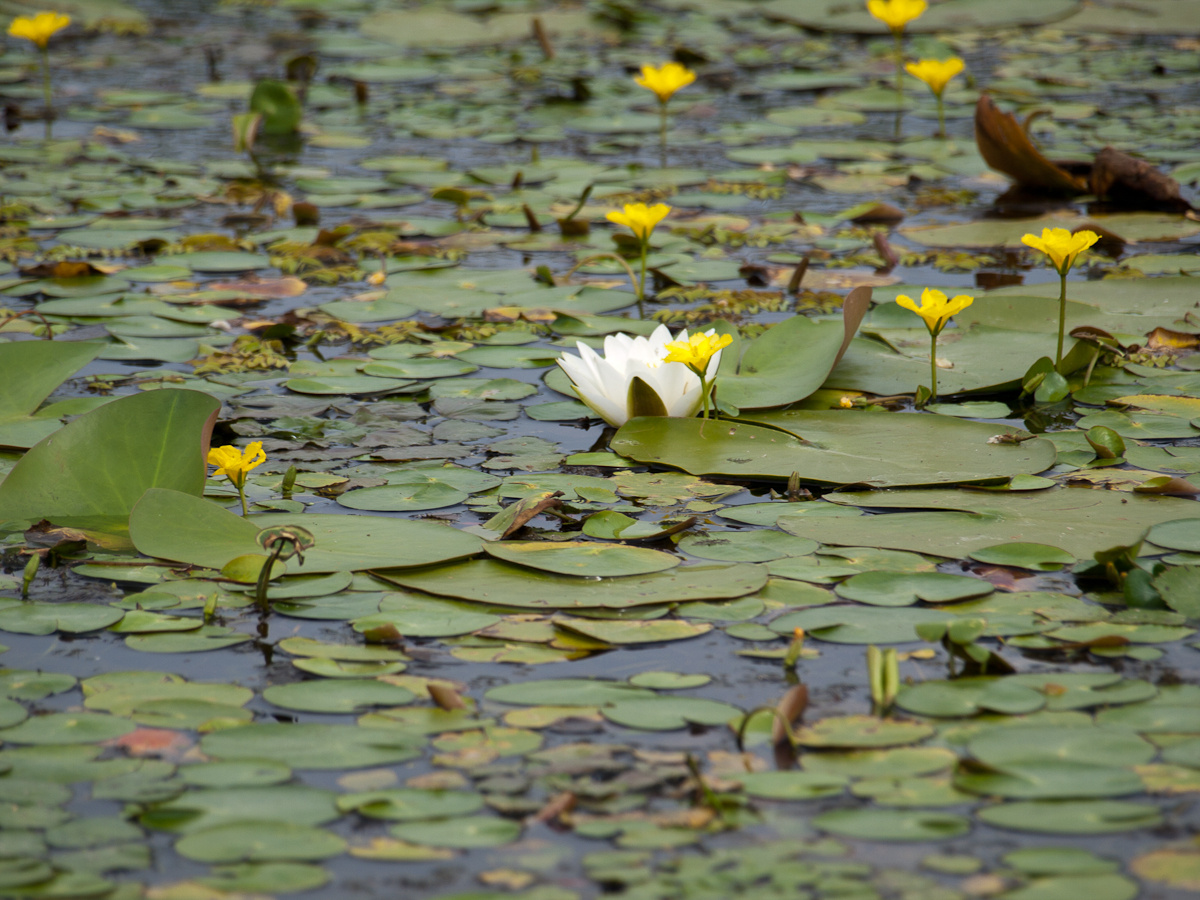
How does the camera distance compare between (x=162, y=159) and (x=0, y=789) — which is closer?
(x=0, y=789)

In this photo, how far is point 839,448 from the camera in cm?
236

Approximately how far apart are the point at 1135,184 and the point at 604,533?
278cm

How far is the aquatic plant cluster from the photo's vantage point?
4.50 feet

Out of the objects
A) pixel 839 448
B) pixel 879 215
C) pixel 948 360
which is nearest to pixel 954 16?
pixel 879 215

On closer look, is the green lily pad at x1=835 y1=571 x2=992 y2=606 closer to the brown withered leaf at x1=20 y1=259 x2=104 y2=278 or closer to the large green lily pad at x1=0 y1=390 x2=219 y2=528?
the large green lily pad at x1=0 y1=390 x2=219 y2=528

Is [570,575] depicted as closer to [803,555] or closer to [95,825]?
[803,555]

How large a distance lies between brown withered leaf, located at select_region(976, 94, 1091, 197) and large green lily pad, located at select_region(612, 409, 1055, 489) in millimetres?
2018

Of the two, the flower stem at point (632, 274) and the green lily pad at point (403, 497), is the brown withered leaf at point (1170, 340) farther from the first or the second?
the green lily pad at point (403, 497)

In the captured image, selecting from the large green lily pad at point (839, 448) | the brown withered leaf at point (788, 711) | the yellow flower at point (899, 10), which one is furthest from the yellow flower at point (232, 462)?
the yellow flower at point (899, 10)

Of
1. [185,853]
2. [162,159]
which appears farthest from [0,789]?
[162,159]

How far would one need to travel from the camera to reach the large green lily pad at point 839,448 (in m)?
2.24

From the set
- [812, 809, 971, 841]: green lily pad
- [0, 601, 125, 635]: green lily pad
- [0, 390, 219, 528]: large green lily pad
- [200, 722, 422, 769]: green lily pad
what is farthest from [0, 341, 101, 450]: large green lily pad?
[812, 809, 971, 841]: green lily pad

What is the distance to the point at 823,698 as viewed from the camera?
1.61m

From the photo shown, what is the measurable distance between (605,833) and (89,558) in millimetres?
1091
